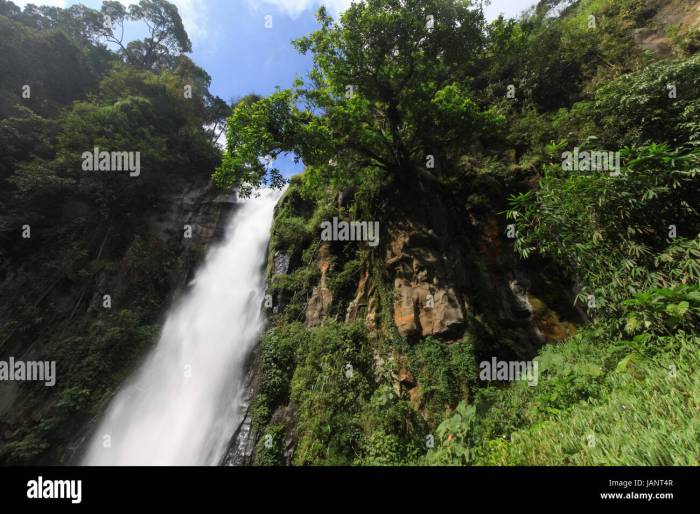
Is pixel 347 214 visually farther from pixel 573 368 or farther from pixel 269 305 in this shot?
pixel 573 368

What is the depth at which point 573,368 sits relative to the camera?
4637mm

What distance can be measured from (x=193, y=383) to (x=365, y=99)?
40.9 feet

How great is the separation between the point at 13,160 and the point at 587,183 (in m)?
24.7

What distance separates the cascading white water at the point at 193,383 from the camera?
9305 mm

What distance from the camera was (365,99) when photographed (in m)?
9.41

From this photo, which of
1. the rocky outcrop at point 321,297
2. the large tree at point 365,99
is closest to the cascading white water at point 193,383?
the rocky outcrop at point 321,297

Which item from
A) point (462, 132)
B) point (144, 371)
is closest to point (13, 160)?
point (144, 371)

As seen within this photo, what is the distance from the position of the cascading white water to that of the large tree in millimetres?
6684

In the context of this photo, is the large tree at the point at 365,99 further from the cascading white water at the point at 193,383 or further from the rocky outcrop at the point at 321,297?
the cascading white water at the point at 193,383

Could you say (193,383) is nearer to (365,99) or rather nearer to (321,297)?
(321,297)

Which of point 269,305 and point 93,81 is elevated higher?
point 93,81

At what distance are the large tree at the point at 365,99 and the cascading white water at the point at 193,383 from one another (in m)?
6.68

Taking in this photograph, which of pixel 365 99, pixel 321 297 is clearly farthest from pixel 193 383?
pixel 365 99

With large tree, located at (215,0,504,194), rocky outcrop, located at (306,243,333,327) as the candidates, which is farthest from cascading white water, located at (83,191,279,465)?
large tree, located at (215,0,504,194)
